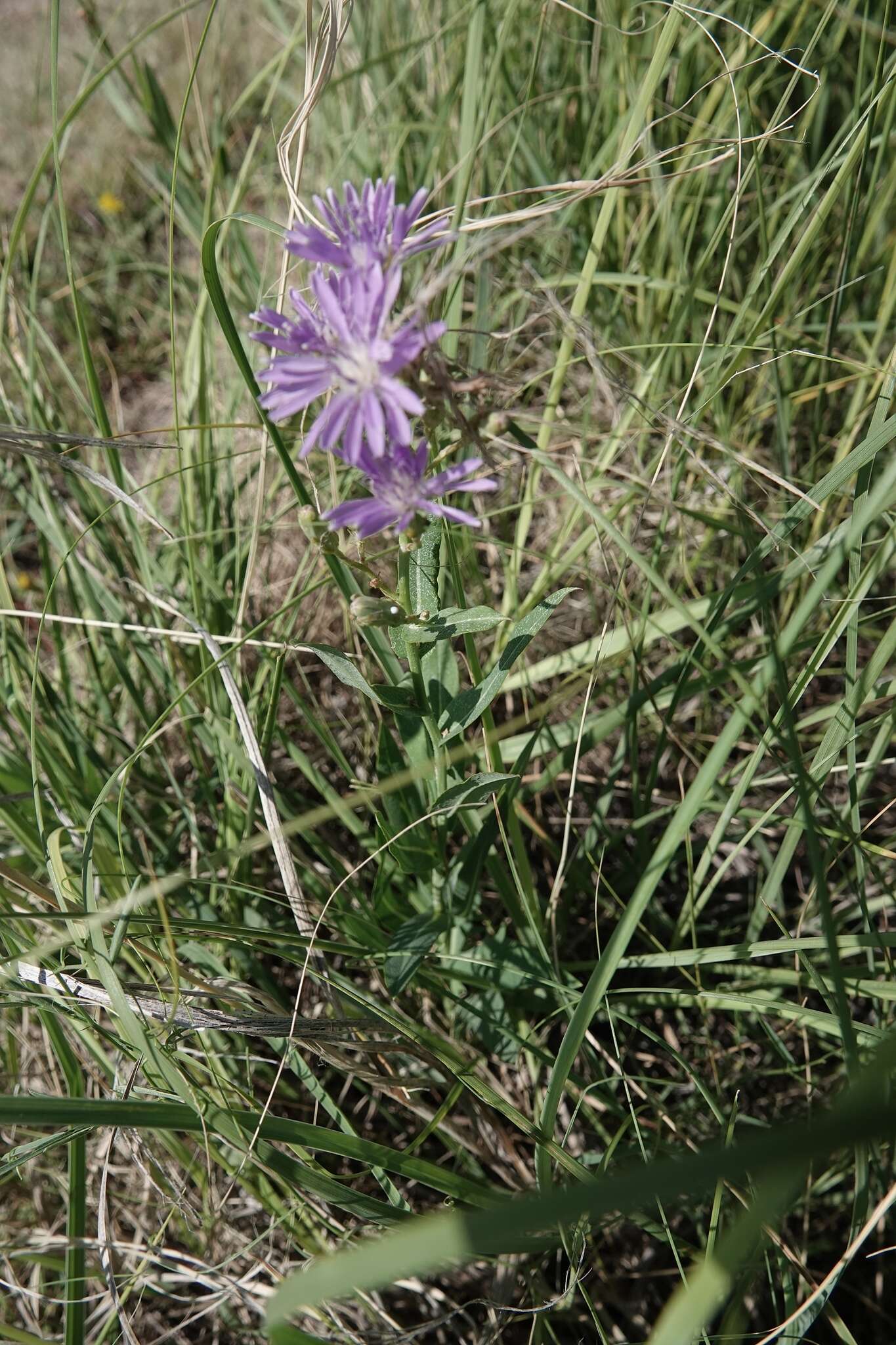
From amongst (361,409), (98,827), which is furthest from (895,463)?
(98,827)

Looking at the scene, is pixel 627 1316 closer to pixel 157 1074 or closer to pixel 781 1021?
pixel 781 1021

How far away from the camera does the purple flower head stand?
0.91 metres

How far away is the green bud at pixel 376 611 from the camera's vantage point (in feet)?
3.48

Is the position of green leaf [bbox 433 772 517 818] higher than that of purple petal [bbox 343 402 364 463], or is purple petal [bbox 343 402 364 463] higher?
purple petal [bbox 343 402 364 463]

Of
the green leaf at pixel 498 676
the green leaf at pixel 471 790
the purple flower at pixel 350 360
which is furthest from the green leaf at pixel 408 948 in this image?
the purple flower at pixel 350 360

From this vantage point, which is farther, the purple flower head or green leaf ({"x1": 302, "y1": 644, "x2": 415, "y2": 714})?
green leaf ({"x1": 302, "y1": 644, "x2": 415, "y2": 714})

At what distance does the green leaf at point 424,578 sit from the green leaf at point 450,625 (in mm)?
28

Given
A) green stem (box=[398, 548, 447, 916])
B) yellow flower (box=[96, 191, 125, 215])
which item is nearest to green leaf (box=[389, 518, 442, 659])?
green stem (box=[398, 548, 447, 916])

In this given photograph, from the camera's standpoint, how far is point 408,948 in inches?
52.7

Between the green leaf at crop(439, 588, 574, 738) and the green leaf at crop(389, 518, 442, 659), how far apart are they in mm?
105

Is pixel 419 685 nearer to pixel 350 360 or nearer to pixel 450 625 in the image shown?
pixel 450 625

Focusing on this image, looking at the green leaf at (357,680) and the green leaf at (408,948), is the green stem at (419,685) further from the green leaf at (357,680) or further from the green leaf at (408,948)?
the green leaf at (408,948)

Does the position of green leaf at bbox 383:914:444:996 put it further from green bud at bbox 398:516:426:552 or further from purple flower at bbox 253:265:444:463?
purple flower at bbox 253:265:444:463

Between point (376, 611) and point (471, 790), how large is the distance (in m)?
0.26
